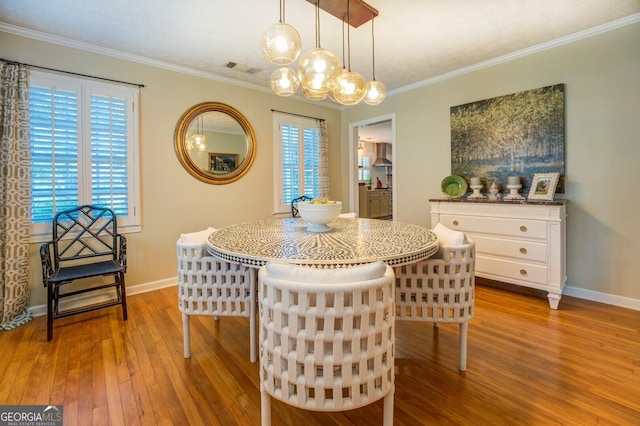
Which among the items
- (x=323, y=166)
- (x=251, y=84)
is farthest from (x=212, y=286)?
(x=323, y=166)

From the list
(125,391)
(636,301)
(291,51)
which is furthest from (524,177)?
(125,391)

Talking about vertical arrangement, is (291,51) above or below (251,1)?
below

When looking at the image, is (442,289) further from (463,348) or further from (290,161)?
(290,161)

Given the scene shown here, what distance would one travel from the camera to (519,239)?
9.14 ft

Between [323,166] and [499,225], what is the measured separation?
8.38 feet

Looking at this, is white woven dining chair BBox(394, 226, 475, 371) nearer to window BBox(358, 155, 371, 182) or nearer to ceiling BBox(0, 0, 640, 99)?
ceiling BBox(0, 0, 640, 99)

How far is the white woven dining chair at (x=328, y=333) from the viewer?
1057 millimetres

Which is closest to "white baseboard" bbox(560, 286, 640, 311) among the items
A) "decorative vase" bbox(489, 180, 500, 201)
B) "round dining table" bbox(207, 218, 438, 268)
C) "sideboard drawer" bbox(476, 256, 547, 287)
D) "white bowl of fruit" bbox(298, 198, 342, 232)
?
"sideboard drawer" bbox(476, 256, 547, 287)

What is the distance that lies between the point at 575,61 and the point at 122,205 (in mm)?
4646

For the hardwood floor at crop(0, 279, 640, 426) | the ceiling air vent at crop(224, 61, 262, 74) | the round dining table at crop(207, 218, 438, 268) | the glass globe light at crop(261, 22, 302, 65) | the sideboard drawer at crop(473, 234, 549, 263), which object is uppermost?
the ceiling air vent at crop(224, 61, 262, 74)

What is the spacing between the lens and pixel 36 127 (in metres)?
2.55

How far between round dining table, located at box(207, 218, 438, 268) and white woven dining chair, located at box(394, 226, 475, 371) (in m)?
0.16

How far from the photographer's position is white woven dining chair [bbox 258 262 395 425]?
1.06 metres

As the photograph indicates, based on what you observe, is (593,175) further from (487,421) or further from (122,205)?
(122,205)
